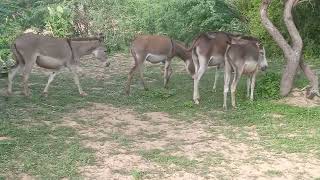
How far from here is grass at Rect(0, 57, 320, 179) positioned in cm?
656

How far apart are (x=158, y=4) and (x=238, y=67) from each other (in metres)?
8.45

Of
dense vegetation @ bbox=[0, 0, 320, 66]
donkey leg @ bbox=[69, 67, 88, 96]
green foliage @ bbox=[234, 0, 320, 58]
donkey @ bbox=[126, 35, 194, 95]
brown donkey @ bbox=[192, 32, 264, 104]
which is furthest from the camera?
dense vegetation @ bbox=[0, 0, 320, 66]

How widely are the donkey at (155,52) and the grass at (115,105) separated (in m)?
0.53

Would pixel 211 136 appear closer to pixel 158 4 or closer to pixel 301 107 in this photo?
pixel 301 107

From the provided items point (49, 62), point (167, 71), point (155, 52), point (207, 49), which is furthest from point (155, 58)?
point (49, 62)

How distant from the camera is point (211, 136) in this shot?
781cm

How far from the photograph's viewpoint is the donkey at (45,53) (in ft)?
31.2

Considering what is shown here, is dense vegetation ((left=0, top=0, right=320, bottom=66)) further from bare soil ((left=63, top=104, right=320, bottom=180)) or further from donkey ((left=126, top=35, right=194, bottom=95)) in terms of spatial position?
bare soil ((left=63, top=104, right=320, bottom=180))

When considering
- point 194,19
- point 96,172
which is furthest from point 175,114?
point 194,19

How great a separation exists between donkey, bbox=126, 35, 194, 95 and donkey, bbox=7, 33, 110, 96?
1.01 m

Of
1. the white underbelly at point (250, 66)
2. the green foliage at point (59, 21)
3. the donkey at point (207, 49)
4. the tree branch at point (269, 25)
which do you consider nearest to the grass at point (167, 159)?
the donkey at point (207, 49)

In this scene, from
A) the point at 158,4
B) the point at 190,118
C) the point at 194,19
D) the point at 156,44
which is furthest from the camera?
the point at 158,4

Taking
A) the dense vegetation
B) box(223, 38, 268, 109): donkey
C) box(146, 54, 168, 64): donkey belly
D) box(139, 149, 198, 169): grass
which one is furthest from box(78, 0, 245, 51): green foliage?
box(139, 149, 198, 169): grass

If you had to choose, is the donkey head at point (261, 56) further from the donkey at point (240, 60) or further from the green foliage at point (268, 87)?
the green foliage at point (268, 87)
